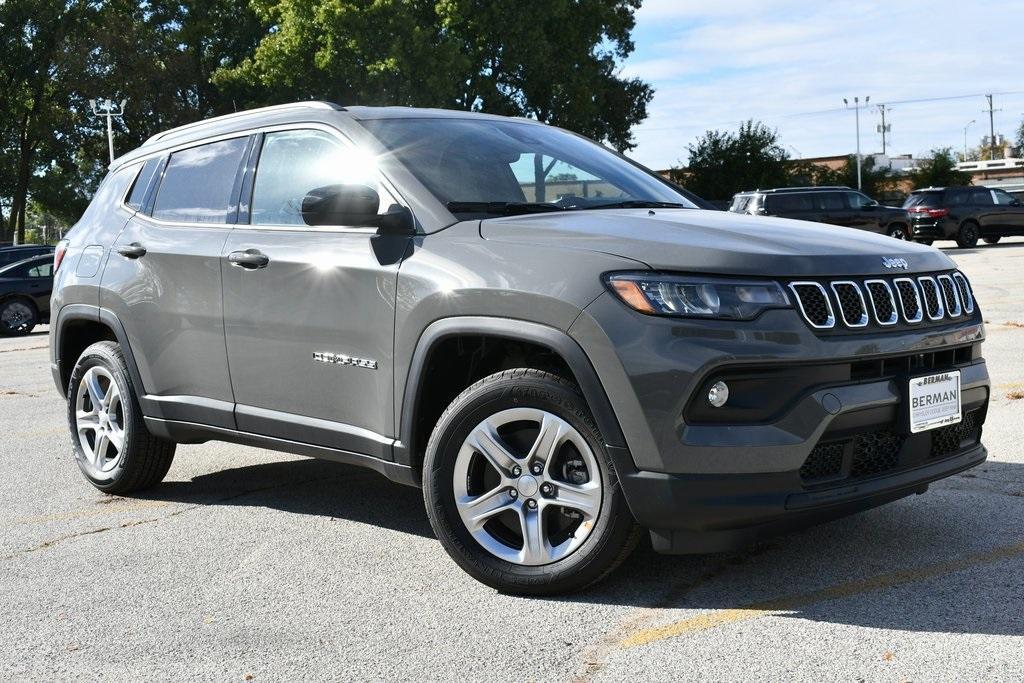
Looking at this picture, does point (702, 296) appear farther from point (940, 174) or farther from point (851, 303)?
point (940, 174)

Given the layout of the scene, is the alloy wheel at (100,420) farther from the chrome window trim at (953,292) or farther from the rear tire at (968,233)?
the rear tire at (968,233)

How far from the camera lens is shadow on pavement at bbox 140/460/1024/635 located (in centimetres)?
367

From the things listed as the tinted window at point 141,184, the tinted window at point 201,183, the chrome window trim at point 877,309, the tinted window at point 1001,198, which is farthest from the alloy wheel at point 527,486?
the tinted window at point 1001,198

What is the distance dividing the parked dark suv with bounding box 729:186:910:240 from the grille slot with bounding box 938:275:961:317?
25.8m

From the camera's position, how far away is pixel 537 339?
3.77 metres

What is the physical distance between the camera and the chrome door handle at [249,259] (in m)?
4.73

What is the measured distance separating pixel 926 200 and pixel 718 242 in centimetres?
3155

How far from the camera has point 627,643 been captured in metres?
3.47

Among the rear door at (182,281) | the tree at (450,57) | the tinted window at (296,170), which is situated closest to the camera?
the tinted window at (296,170)

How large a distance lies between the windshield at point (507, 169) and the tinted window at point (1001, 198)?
100ft

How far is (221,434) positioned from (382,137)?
1515 mm

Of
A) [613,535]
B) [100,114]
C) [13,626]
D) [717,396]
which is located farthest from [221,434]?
[100,114]

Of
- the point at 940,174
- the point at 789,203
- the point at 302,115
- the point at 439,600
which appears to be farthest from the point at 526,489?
the point at 940,174

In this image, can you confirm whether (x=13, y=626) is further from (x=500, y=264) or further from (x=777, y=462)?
(x=777, y=462)
